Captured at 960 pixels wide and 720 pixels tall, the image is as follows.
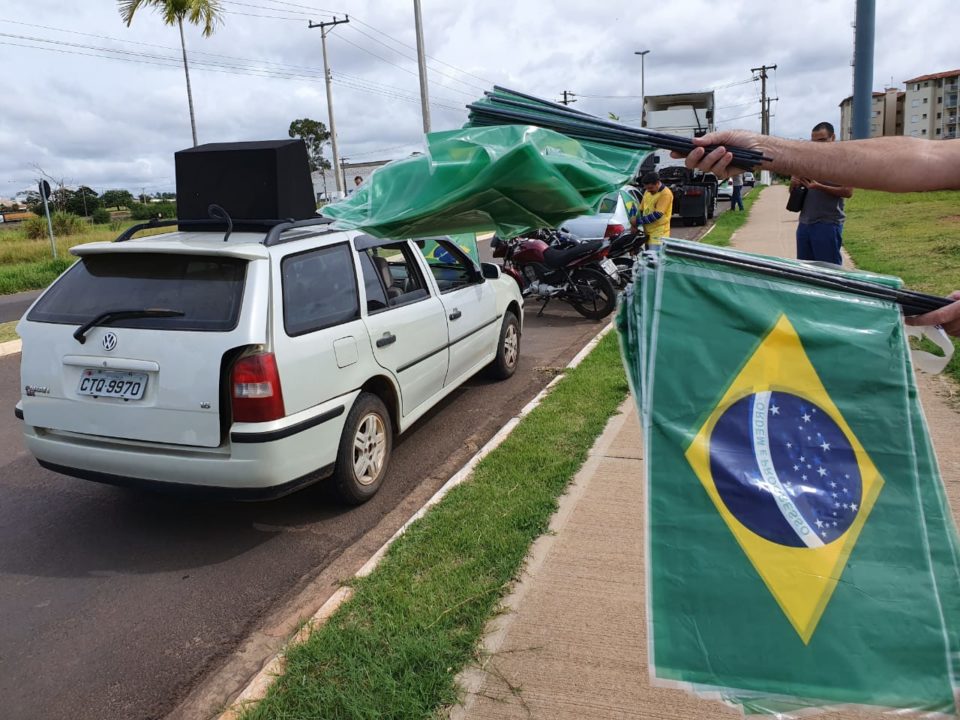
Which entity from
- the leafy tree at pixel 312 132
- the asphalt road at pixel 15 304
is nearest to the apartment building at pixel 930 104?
the leafy tree at pixel 312 132

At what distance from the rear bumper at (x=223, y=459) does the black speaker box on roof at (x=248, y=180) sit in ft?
4.87

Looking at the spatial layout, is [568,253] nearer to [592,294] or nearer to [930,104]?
[592,294]

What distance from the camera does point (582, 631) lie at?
3.03m

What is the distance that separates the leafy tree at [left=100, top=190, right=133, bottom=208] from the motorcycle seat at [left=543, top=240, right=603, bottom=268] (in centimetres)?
6193

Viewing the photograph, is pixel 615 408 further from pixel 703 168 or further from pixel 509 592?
pixel 703 168

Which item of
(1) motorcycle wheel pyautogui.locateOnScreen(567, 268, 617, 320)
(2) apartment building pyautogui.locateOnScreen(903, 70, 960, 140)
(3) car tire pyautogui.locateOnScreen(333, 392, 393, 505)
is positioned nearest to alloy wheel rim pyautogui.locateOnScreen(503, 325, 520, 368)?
(3) car tire pyautogui.locateOnScreen(333, 392, 393, 505)

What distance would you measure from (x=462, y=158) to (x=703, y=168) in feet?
2.08

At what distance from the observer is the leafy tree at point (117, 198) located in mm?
63694

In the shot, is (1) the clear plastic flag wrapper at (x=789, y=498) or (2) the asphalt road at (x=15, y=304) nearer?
(1) the clear plastic flag wrapper at (x=789, y=498)

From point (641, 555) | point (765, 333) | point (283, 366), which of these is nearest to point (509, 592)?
point (641, 555)

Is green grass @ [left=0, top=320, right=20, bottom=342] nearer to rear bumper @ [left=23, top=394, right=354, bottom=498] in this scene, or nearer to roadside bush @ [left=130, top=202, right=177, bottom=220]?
rear bumper @ [left=23, top=394, right=354, bottom=498]

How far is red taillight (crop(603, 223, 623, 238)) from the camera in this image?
10.9 metres

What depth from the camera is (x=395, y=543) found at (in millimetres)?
3773

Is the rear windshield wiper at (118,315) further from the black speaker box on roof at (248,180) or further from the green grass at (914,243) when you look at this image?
the green grass at (914,243)
